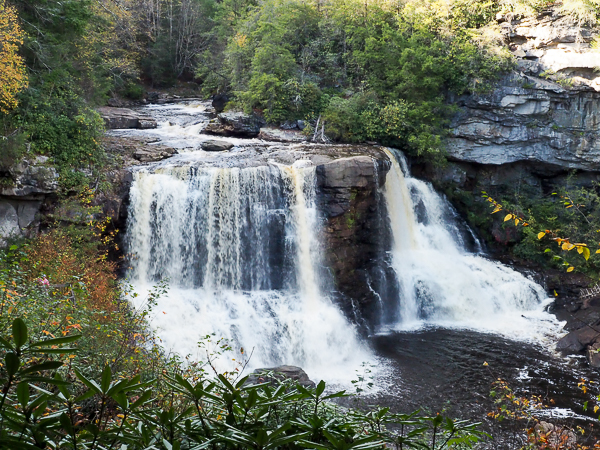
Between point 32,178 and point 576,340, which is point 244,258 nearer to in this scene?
point 32,178

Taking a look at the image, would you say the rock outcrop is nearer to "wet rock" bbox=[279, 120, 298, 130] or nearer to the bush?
the bush

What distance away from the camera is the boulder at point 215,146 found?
50.8 ft

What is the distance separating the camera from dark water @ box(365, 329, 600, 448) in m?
8.77

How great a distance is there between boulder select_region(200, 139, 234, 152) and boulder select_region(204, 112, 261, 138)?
2.23 metres

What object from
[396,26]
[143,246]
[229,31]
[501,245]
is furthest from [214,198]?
[229,31]

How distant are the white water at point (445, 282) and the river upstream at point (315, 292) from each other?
41mm

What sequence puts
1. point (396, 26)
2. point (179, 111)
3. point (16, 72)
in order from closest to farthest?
point (16, 72)
point (396, 26)
point (179, 111)

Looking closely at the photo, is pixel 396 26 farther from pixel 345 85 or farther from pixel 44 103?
pixel 44 103

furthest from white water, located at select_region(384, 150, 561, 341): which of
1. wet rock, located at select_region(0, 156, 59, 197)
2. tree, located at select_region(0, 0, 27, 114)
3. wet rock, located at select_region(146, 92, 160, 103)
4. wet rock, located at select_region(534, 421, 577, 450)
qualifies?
wet rock, located at select_region(146, 92, 160, 103)

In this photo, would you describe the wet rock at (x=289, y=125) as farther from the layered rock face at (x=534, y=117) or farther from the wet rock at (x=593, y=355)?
the wet rock at (x=593, y=355)

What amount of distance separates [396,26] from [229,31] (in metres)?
10.7

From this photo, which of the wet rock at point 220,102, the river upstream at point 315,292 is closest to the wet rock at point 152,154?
the river upstream at point 315,292

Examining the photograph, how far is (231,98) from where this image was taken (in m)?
21.0

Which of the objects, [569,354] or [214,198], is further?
[214,198]
